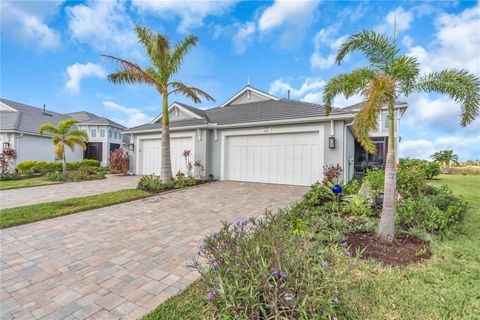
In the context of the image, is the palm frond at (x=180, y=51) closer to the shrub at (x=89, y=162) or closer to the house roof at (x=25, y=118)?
the shrub at (x=89, y=162)

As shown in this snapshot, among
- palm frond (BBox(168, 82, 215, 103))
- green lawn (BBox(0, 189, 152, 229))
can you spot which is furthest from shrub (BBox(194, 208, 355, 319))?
palm frond (BBox(168, 82, 215, 103))

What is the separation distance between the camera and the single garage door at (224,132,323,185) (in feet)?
29.6

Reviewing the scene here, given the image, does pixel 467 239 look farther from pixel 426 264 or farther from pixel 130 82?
pixel 130 82

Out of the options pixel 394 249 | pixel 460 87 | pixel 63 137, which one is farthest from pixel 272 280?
pixel 63 137

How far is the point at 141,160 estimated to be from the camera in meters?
13.4

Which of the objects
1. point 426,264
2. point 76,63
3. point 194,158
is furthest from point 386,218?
point 76,63

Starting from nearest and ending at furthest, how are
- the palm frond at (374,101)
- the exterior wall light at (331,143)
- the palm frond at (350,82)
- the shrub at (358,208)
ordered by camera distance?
the palm frond at (374,101) < the palm frond at (350,82) < the shrub at (358,208) < the exterior wall light at (331,143)

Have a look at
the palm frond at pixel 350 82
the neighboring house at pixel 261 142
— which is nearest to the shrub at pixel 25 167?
the neighboring house at pixel 261 142

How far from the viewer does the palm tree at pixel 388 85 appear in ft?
10.7

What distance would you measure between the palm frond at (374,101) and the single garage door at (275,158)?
526 centimetres

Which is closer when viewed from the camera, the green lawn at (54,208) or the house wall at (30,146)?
the green lawn at (54,208)

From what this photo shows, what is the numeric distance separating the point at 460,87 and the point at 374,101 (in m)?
1.44

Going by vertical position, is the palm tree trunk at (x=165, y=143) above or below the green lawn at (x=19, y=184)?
above

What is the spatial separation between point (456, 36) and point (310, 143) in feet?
17.6
